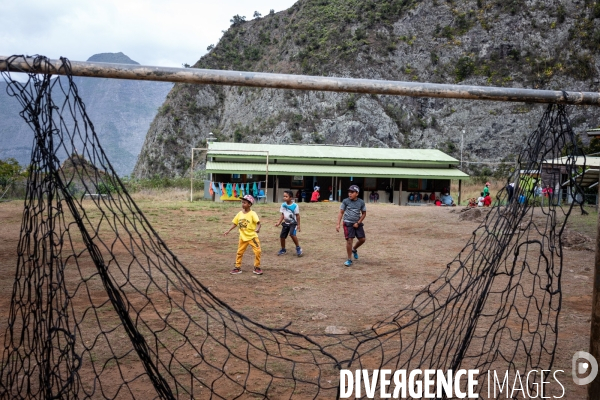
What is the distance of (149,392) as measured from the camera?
395 centimetres

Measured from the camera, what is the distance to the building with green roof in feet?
89.7

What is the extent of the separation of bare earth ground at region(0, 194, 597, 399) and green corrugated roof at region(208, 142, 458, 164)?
11.2m

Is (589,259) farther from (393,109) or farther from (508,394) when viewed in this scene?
(393,109)

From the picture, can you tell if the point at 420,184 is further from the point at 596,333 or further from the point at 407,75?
the point at 407,75

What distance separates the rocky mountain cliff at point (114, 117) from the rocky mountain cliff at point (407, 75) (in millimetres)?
67798

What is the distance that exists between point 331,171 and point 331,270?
19006 millimetres

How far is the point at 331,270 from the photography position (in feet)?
30.0

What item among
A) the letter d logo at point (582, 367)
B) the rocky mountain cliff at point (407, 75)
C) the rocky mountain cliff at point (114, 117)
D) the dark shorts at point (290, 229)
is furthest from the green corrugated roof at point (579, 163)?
the rocky mountain cliff at point (114, 117)

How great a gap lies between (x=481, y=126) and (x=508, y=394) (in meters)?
49.2

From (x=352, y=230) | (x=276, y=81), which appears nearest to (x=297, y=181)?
(x=352, y=230)

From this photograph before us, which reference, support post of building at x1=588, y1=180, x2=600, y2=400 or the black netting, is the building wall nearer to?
the black netting

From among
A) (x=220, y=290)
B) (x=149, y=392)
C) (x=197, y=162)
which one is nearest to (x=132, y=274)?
(x=220, y=290)

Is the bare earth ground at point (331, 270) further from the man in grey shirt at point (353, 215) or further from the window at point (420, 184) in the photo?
A: the window at point (420, 184)

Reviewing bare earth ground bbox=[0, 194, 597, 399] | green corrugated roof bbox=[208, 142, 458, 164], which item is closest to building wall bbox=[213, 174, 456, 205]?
green corrugated roof bbox=[208, 142, 458, 164]
